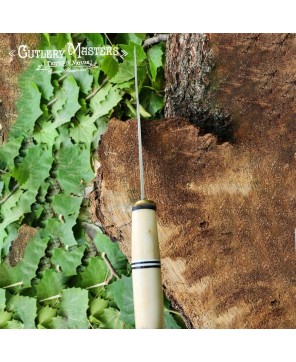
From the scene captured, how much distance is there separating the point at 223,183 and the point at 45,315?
325mm

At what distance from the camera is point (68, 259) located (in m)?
0.93

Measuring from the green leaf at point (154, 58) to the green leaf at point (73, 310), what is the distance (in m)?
0.34

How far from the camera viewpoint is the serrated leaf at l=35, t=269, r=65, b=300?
3.04ft

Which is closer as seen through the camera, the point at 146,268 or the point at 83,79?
the point at 146,268

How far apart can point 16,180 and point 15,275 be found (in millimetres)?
142

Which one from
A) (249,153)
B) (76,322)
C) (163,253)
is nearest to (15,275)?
(76,322)

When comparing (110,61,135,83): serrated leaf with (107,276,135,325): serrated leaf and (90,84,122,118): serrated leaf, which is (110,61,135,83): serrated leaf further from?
(107,276,135,325): serrated leaf

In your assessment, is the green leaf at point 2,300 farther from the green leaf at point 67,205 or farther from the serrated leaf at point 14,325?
the green leaf at point 67,205

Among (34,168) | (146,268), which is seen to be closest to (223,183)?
(146,268)

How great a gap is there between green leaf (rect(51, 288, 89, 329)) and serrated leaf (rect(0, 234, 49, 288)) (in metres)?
0.06

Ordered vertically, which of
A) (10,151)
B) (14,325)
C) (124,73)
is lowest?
(14,325)

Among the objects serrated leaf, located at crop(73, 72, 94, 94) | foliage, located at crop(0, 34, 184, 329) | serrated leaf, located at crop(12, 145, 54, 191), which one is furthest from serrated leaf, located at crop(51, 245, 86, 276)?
serrated leaf, located at crop(73, 72, 94, 94)

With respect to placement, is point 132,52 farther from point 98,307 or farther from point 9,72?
point 98,307

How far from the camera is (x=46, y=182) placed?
0.95m
